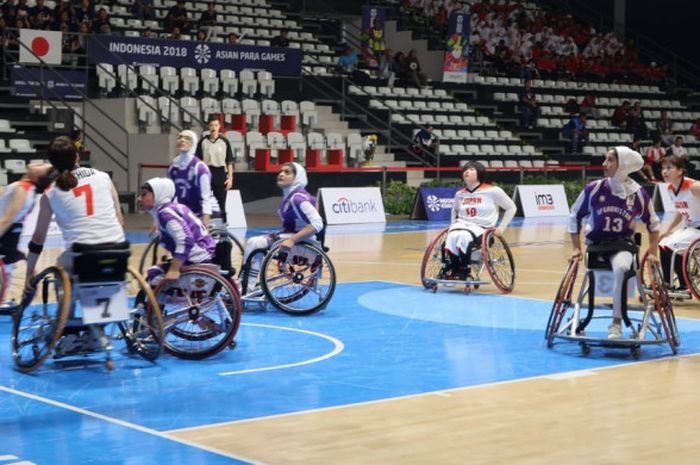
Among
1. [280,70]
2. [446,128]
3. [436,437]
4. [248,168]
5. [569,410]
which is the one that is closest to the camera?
[436,437]

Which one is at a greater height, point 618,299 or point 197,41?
point 197,41

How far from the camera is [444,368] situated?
888cm

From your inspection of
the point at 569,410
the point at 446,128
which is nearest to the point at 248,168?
the point at 446,128

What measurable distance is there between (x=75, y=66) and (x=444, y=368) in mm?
18675

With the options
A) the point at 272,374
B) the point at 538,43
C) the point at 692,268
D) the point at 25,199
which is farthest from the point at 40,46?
the point at 538,43

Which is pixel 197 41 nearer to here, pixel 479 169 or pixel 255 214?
pixel 255 214

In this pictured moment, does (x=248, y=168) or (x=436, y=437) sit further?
(x=248, y=168)

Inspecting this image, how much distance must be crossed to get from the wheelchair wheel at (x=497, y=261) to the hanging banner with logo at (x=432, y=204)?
1130 cm

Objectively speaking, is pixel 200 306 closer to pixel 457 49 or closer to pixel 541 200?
pixel 541 200

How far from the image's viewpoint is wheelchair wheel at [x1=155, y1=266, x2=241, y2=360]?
9.05 meters

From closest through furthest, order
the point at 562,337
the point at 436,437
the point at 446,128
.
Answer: the point at 436,437 → the point at 562,337 → the point at 446,128

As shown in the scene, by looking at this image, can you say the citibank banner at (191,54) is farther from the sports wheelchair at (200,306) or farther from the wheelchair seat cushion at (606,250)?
the wheelchair seat cushion at (606,250)

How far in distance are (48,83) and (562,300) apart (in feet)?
58.7

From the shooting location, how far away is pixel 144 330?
9039mm
